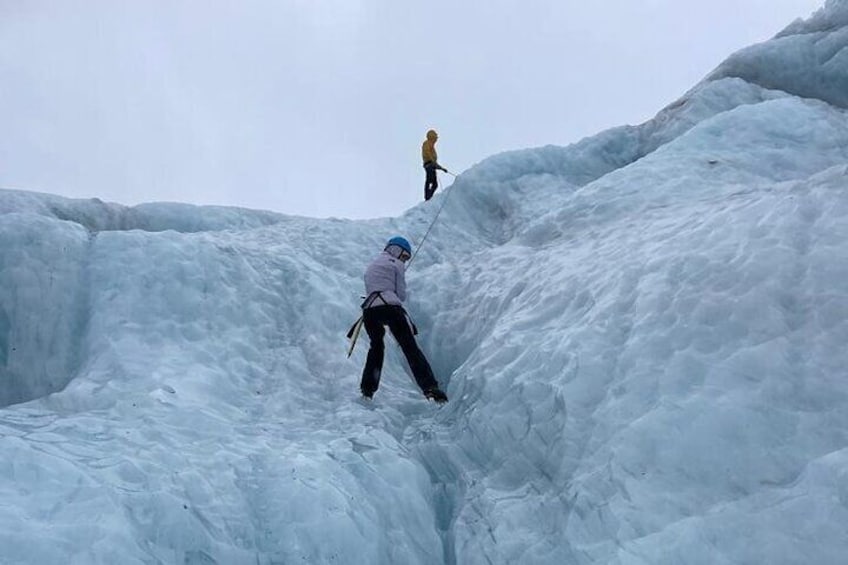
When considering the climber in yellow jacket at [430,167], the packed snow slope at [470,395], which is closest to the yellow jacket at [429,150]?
the climber in yellow jacket at [430,167]

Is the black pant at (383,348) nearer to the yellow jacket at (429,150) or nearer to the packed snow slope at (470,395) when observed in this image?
the packed snow slope at (470,395)

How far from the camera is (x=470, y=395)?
29.0 ft

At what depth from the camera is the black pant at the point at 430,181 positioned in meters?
17.6

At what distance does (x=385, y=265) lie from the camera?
32.1 ft

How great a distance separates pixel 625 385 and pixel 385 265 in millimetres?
3371

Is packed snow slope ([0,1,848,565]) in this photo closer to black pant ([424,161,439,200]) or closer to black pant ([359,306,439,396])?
black pant ([359,306,439,396])

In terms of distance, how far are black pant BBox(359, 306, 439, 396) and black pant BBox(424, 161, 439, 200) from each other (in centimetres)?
829

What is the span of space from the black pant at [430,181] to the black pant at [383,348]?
8.29m

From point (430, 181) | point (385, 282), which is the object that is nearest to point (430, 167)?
point (430, 181)

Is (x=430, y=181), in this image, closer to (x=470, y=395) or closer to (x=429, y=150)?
(x=429, y=150)

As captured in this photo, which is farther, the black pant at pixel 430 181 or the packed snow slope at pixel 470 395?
the black pant at pixel 430 181

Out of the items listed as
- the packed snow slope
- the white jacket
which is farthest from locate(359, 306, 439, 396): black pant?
the packed snow slope

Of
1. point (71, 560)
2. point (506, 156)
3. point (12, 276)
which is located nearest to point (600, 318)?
point (71, 560)

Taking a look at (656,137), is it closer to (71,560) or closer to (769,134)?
(769,134)
